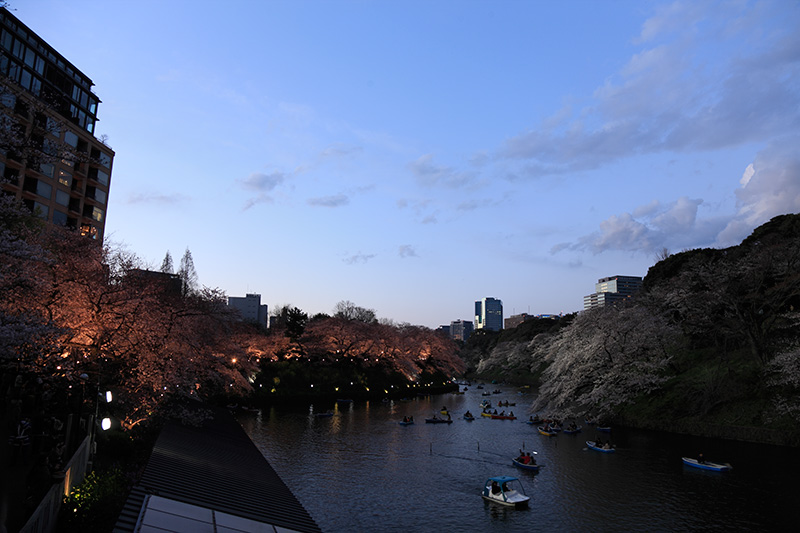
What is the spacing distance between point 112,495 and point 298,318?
2722 inches

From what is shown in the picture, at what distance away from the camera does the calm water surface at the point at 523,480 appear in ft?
80.3

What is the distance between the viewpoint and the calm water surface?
24.5 metres

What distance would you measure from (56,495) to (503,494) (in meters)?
21.8

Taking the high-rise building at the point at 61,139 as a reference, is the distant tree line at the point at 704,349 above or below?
below

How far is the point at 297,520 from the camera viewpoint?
1655cm

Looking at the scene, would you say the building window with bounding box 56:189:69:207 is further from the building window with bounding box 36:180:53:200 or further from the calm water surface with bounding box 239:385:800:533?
the calm water surface with bounding box 239:385:800:533

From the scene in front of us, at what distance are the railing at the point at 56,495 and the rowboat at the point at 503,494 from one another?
68.2 ft

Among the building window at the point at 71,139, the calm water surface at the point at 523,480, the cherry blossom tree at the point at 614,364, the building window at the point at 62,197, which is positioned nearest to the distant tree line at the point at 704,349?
the cherry blossom tree at the point at 614,364

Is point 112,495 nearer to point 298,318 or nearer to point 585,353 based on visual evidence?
point 585,353

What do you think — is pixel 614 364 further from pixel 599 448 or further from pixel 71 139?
pixel 71 139

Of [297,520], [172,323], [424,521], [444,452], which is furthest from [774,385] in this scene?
[172,323]

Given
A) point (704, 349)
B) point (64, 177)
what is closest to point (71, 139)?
point (64, 177)

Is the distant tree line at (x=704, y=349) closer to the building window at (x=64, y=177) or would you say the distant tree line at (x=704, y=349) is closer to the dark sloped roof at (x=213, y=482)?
the dark sloped roof at (x=213, y=482)

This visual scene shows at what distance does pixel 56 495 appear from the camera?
14.6 meters
